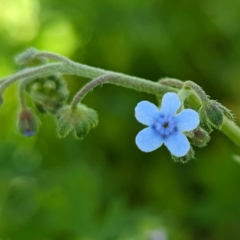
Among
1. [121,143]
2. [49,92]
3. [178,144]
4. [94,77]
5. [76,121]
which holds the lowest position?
[178,144]

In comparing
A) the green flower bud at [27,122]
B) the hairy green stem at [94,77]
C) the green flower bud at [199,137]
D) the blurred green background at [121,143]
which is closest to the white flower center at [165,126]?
the green flower bud at [199,137]

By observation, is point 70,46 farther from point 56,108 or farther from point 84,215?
point 56,108

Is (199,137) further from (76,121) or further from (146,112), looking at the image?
(76,121)

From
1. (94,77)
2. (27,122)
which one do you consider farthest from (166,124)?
(27,122)

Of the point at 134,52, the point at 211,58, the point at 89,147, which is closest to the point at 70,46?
the point at 134,52

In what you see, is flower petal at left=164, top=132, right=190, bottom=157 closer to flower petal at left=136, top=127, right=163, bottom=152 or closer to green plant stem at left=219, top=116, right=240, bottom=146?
flower petal at left=136, top=127, right=163, bottom=152
